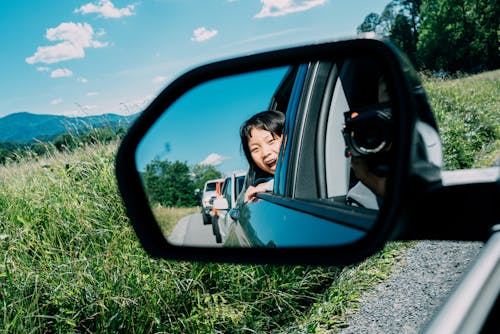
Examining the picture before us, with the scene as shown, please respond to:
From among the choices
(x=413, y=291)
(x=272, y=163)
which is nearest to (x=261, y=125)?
(x=272, y=163)

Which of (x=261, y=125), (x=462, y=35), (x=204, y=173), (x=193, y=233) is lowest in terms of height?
(x=193, y=233)

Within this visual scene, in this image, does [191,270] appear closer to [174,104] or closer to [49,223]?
[49,223]

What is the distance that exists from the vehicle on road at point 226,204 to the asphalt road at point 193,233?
4cm

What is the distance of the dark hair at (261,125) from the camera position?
1674 mm

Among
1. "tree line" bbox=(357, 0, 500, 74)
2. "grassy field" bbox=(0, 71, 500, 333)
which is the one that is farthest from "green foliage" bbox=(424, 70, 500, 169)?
"tree line" bbox=(357, 0, 500, 74)

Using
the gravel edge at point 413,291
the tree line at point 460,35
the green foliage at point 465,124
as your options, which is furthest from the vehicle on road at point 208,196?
the tree line at point 460,35

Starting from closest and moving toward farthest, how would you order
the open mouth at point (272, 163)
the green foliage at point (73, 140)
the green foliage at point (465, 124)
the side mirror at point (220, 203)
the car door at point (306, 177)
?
the car door at point (306, 177), the side mirror at point (220, 203), the open mouth at point (272, 163), the green foliage at point (73, 140), the green foliage at point (465, 124)

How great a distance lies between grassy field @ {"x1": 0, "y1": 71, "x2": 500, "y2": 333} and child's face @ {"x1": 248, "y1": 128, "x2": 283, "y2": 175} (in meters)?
1.75

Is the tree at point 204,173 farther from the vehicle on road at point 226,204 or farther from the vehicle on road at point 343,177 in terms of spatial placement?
the vehicle on road at point 343,177

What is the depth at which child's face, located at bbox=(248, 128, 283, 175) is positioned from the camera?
1.79 metres

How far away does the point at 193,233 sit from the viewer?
173 centimetres

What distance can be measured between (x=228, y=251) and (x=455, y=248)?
12.6ft

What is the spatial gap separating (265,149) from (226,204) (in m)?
0.28

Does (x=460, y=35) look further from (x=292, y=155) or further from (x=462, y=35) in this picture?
(x=292, y=155)
